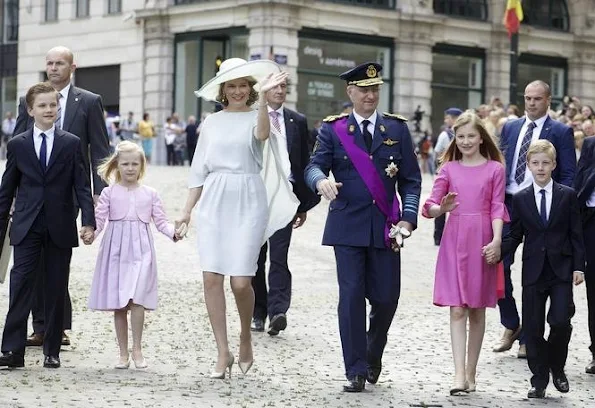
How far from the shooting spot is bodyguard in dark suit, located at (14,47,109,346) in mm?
11531

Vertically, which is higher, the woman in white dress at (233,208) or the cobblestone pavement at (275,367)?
the woman in white dress at (233,208)

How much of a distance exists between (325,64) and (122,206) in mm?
34404

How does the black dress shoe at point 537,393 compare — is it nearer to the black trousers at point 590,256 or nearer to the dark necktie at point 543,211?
the dark necktie at point 543,211

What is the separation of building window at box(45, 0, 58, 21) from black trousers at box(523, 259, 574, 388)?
44499 millimetres

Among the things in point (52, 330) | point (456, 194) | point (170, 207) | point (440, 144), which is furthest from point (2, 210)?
point (170, 207)

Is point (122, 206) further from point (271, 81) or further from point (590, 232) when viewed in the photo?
point (590, 232)

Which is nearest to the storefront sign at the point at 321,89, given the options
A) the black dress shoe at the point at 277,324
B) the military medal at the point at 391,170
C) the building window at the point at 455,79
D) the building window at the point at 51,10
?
the building window at the point at 455,79

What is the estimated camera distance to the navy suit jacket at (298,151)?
12.8 meters

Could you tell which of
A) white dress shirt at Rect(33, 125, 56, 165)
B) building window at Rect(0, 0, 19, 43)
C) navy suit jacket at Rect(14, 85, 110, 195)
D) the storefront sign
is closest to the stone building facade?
the storefront sign

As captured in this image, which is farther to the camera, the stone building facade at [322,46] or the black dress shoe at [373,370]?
the stone building facade at [322,46]

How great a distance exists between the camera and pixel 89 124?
11.7 metres

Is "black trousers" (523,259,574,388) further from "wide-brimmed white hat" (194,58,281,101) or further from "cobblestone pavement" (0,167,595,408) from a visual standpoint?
"wide-brimmed white hat" (194,58,281,101)

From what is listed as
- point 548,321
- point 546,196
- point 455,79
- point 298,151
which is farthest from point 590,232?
point 455,79

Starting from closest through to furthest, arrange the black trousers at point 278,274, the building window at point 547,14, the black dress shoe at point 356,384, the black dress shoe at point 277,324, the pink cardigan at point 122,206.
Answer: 1. the black dress shoe at point 356,384
2. the pink cardigan at point 122,206
3. the black dress shoe at point 277,324
4. the black trousers at point 278,274
5. the building window at point 547,14
